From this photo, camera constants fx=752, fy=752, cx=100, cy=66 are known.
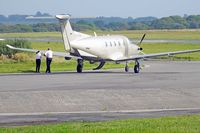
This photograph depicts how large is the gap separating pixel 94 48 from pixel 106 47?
128 centimetres

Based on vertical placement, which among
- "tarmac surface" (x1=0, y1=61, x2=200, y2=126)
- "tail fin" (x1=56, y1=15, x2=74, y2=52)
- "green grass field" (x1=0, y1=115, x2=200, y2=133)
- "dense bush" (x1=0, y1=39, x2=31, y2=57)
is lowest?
"dense bush" (x1=0, y1=39, x2=31, y2=57)

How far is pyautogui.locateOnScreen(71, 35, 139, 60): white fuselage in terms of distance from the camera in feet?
142

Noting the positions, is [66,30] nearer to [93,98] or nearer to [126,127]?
[93,98]

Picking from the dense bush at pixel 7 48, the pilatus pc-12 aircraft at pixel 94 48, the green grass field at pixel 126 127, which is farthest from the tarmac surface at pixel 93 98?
the dense bush at pixel 7 48

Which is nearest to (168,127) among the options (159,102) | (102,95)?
(159,102)

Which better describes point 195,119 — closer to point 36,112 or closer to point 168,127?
point 168,127

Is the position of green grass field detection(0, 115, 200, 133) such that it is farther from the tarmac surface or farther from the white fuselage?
the white fuselage

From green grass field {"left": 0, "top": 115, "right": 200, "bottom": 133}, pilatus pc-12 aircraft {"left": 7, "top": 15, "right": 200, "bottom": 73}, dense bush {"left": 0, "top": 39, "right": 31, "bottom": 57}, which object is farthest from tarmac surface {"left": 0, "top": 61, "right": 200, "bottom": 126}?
dense bush {"left": 0, "top": 39, "right": 31, "bottom": 57}

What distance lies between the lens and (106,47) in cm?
4512

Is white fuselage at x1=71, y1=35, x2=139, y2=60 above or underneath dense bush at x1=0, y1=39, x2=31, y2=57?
above

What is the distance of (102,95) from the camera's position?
27516 mm

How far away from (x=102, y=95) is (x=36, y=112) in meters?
5.36

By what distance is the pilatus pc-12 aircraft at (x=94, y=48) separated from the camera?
43281 millimetres

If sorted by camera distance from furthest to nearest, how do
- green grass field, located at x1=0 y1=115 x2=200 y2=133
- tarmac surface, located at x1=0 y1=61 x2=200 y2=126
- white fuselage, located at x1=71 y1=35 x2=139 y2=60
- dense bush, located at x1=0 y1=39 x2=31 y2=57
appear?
dense bush, located at x1=0 y1=39 x2=31 y2=57 → white fuselage, located at x1=71 y1=35 x2=139 y2=60 → tarmac surface, located at x1=0 y1=61 x2=200 y2=126 → green grass field, located at x1=0 y1=115 x2=200 y2=133
